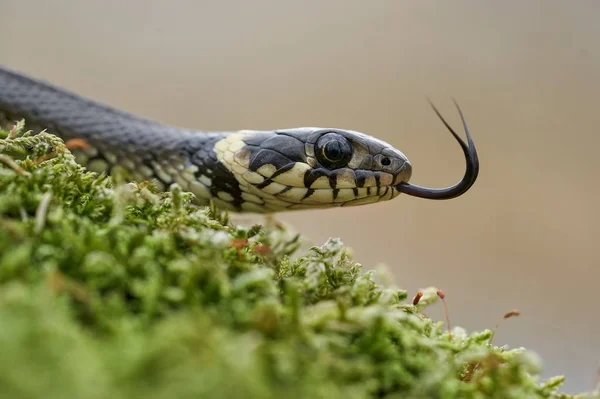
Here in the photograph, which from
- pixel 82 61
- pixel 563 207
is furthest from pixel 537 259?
pixel 82 61

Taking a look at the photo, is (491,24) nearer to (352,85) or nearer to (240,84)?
(352,85)

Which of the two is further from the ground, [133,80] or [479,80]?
[479,80]

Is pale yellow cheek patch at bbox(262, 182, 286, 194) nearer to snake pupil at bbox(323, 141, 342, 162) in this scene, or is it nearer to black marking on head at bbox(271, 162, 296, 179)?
black marking on head at bbox(271, 162, 296, 179)

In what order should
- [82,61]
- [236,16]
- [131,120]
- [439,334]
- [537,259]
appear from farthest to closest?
1. [236,16]
2. [82,61]
3. [537,259]
4. [131,120]
5. [439,334]

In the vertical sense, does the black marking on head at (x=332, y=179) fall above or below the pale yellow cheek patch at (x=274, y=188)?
above

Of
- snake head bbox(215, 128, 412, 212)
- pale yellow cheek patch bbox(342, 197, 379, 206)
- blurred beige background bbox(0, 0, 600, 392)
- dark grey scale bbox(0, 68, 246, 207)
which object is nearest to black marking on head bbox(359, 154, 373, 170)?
snake head bbox(215, 128, 412, 212)

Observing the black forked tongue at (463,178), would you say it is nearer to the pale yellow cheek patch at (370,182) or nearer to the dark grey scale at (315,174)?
the pale yellow cheek patch at (370,182)

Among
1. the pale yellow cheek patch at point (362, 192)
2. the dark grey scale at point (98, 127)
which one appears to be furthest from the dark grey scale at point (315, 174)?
the dark grey scale at point (98, 127)
